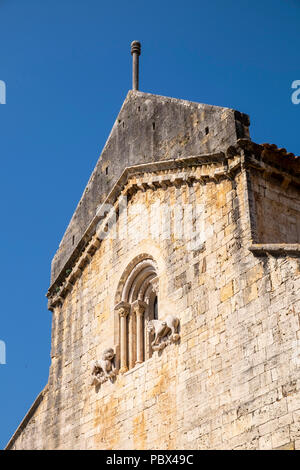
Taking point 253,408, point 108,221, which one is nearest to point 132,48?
point 108,221

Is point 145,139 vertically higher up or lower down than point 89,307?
higher up

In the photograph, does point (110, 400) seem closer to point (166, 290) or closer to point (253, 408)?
point (166, 290)

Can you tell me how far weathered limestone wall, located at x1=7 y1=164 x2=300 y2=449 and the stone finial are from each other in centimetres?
321

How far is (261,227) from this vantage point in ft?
45.5

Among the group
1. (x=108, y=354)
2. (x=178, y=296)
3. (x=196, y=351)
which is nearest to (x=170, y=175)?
(x=178, y=296)

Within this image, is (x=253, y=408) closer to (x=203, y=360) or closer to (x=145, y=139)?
(x=203, y=360)

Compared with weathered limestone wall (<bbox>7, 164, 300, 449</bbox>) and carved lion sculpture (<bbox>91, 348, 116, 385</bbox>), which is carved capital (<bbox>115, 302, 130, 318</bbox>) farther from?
carved lion sculpture (<bbox>91, 348, 116, 385</bbox>)

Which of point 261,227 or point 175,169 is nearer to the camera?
point 261,227

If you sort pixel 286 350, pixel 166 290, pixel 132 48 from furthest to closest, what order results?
pixel 132 48, pixel 166 290, pixel 286 350

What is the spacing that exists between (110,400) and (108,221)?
3.87 meters

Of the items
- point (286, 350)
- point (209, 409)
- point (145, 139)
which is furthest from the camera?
point (145, 139)

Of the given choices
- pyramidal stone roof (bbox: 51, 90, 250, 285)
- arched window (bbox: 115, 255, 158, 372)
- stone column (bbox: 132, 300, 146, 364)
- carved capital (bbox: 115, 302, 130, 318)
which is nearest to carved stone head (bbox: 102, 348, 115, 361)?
arched window (bbox: 115, 255, 158, 372)

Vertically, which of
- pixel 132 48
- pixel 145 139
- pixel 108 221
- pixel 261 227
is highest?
pixel 132 48

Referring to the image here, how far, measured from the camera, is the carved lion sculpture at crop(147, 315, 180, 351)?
14.6 metres
